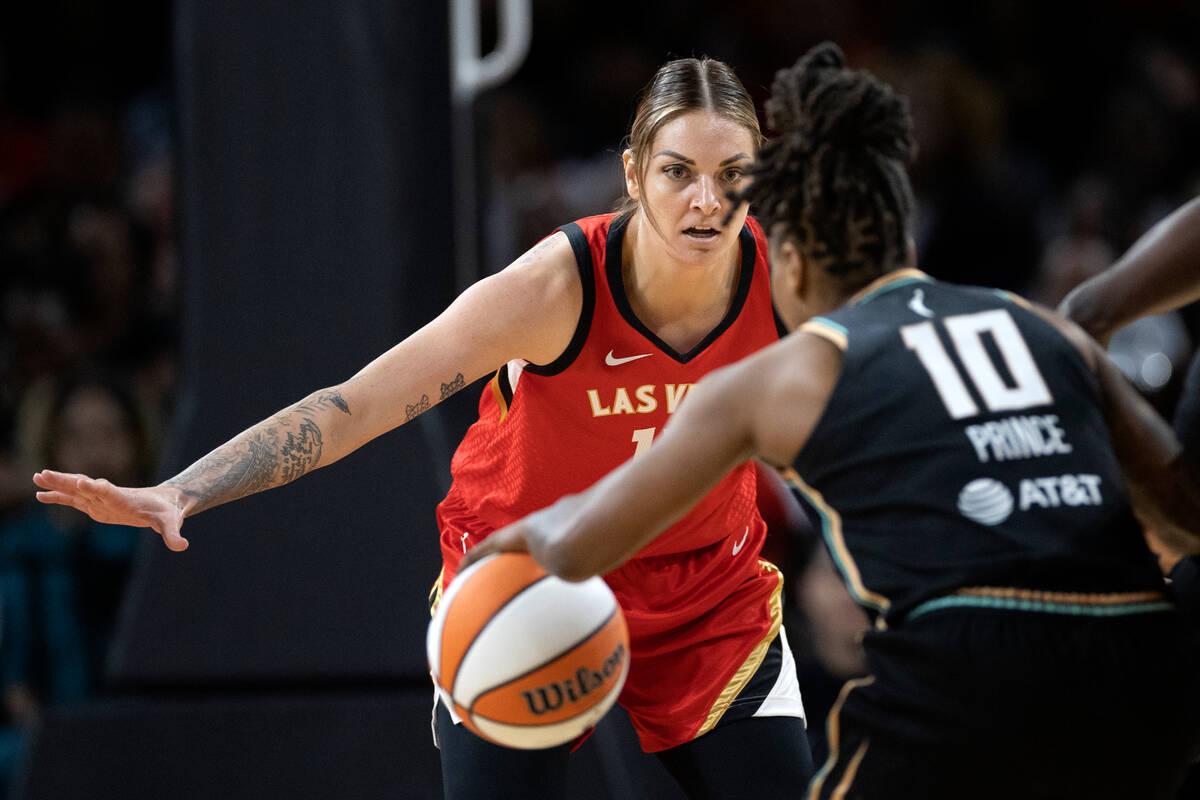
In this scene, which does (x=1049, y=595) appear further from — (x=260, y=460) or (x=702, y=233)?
(x=260, y=460)

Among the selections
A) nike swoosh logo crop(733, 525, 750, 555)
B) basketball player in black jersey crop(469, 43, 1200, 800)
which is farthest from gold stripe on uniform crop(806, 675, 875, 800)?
nike swoosh logo crop(733, 525, 750, 555)

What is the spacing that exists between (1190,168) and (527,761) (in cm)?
575

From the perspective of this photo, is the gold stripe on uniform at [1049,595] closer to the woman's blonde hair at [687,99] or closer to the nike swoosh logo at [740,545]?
the nike swoosh logo at [740,545]

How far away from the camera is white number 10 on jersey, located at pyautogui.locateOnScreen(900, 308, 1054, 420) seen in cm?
208

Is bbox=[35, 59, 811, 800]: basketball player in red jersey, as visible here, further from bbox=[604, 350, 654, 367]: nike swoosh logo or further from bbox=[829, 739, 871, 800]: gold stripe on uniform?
bbox=[829, 739, 871, 800]: gold stripe on uniform

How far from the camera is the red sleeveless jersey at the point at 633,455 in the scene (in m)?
3.07

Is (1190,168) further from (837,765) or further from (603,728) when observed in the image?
(837,765)

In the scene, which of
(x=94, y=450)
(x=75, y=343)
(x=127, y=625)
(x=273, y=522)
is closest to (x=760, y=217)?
(x=273, y=522)

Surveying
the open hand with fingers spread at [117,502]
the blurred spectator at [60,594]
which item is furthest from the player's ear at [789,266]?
the blurred spectator at [60,594]

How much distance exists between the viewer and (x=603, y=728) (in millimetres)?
3918

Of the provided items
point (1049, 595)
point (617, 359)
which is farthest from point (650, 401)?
point (1049, 595)

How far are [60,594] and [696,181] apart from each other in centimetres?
345

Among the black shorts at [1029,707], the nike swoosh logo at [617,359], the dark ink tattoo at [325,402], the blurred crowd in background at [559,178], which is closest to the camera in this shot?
the black shorts at [1029,707]

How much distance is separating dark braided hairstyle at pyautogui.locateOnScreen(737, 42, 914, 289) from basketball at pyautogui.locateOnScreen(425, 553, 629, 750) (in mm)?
735
